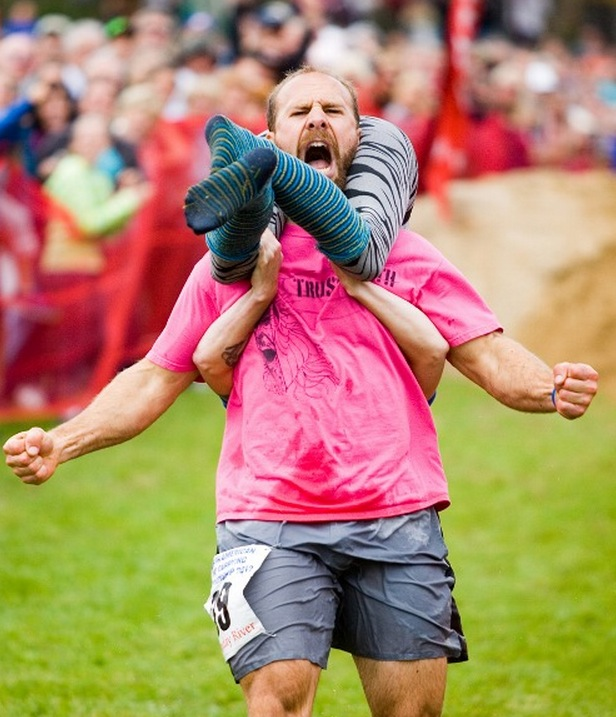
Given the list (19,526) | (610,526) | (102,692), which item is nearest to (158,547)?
(19,526)

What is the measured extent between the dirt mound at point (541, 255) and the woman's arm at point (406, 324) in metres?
7.66

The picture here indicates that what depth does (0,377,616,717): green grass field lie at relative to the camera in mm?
5422

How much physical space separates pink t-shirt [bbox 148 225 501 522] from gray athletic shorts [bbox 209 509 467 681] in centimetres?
5

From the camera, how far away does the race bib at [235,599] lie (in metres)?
3.51

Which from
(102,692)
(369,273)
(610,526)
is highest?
(369,273)

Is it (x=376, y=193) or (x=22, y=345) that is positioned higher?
(x=376, y=193)

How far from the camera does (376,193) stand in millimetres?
3629

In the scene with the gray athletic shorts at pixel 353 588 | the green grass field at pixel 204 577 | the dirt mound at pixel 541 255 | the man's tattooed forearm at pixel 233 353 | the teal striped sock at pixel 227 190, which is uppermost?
the teal striped sock at pixel 227 190

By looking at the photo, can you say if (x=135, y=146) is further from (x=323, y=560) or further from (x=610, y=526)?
(x=323, y=560)

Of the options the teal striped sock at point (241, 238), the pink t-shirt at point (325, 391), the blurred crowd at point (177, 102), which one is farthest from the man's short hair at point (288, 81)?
the blurred crowd at point (177, 102)

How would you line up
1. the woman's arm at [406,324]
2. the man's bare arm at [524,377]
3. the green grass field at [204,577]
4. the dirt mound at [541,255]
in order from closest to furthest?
the man's bare arm at [524,377] → the woman's arm at [406,324] → the green grass field at [204,577] → the dirt mound at [541,255]

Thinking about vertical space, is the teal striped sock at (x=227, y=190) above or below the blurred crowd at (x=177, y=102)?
above

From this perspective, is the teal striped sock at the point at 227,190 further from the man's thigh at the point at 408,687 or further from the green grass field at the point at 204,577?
the green grass field at the point at 204,577

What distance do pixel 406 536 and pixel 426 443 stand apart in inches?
11.4
